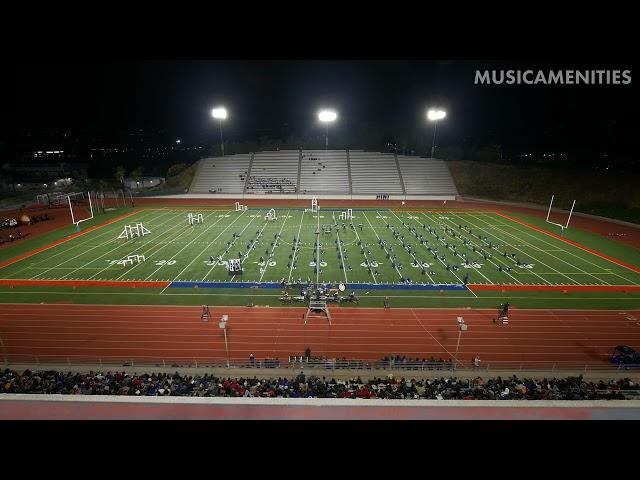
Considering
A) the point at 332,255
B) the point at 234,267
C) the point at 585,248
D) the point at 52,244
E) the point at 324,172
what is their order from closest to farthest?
1. the point at 234,267
2. the point at 332,255
3. the point at 585,248
4. the point at 52,244
5. the point at 324,172

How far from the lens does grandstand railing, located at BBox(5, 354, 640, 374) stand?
13.1 meters

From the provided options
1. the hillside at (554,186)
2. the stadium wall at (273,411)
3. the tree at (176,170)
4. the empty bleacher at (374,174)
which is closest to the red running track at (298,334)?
the stadium wall at (273,411)

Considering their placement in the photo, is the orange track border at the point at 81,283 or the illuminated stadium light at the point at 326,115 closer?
the orange track border at the point at 81,283

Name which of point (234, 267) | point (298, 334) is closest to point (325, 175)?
point (234, 267)

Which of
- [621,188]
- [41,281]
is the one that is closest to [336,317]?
[41,281]

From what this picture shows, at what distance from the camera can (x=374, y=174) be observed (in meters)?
57.5

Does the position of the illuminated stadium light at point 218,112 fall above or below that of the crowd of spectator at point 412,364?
above

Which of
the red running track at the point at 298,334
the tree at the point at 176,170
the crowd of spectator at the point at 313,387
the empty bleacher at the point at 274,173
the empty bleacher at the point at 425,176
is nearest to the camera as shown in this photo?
the crowd of spectator at the point at 313,387

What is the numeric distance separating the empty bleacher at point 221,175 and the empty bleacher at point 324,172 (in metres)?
10.2

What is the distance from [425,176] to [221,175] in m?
33.9

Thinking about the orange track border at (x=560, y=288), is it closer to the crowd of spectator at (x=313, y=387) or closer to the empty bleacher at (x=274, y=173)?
the crowd of spectator at (x=313, y=387)

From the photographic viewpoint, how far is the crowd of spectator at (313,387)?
1072 centimetres

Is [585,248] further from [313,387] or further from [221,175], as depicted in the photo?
[221,175]

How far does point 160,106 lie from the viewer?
2842 inches
